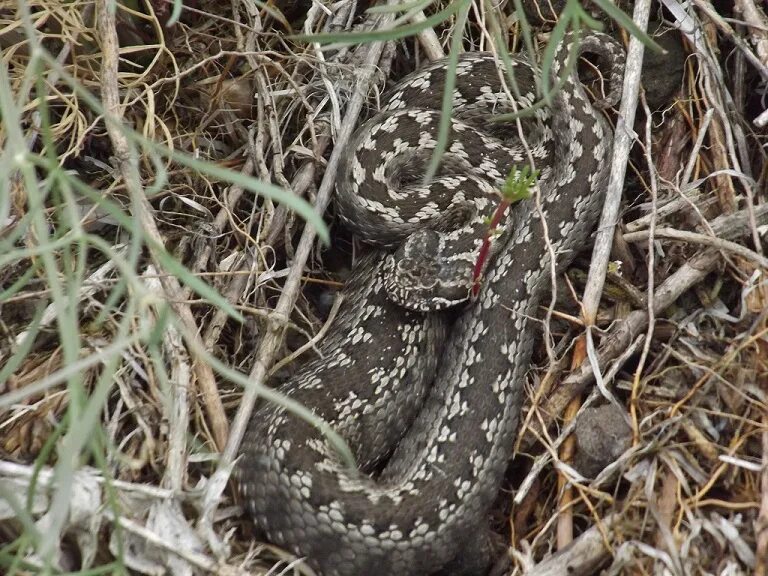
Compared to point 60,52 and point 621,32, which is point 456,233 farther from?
point 60,52

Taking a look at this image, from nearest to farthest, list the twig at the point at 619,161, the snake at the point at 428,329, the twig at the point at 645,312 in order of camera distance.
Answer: the snake at the point at 428,329
the twig at the point at 645,312
the twig at the point at 619,161

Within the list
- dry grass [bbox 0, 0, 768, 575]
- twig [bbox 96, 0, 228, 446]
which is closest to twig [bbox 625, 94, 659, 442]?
dry grass [bbox 0, 0, 768, 575]

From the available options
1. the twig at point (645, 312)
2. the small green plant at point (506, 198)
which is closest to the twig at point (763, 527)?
the twig at point (645, 312)

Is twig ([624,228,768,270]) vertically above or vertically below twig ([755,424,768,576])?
above

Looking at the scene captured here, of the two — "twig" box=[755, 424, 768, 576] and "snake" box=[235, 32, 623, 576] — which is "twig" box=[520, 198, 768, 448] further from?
"twig" box=[755, 424, 768, 576]

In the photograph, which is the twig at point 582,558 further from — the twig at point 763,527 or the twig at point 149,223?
the twig at point 149,223

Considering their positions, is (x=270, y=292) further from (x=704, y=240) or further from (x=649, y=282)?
(x=704, y=240)
